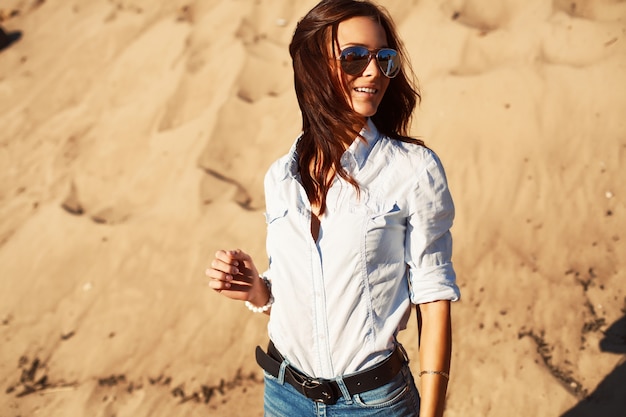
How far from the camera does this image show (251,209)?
3.65 meters

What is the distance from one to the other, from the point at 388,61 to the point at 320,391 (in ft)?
2.61

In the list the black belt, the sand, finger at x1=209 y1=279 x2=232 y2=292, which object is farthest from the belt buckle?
the sand

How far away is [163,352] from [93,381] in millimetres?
361

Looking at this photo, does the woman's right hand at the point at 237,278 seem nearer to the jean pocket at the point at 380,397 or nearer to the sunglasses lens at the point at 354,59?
the jean pocket at the point at 380,397

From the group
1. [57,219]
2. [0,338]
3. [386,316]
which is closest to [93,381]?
[0,338]

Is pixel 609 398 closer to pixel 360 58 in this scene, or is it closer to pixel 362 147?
pixel 362 147

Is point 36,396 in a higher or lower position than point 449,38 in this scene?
lower

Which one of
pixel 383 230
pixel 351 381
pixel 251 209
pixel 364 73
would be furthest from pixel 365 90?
pixel 251 209

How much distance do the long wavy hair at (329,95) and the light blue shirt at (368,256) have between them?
0.13ft

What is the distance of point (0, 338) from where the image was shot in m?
3.36

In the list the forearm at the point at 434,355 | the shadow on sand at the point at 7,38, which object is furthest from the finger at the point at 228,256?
the shadow on sand at the point at 7,38

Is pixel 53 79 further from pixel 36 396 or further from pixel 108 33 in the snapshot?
pixel 36 396

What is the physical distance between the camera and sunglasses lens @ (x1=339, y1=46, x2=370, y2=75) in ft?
4.89

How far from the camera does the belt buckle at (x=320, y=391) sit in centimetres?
147
